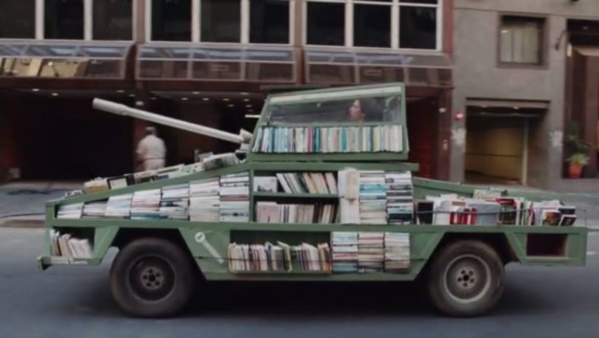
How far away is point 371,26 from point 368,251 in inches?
614

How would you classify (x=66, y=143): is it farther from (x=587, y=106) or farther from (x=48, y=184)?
(x=587, y=106)

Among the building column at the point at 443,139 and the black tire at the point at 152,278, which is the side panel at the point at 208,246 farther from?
the building column at the point at 443,139

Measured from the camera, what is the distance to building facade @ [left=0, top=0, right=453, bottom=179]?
772 inches

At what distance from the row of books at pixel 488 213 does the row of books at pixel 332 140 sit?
0.69 meters

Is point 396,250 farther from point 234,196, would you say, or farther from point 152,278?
point 152,278

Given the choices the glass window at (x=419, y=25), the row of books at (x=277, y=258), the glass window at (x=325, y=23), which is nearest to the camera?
the row of books at (x=277, y=258)

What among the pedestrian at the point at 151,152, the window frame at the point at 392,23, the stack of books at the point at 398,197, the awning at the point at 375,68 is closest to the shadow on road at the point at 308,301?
the stack of books at the point at 398,197

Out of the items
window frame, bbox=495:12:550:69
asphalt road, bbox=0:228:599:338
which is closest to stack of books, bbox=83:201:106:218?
asphalt road, bbox=0:228:599:338

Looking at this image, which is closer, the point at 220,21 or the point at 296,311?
the point at 296,311

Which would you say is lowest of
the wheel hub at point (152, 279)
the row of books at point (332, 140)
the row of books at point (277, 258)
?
the wheel hub at point (152, 279)

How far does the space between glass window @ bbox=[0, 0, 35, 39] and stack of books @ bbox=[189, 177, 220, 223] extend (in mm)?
15773

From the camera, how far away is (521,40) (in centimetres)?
2220

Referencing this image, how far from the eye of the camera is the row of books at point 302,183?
6.86 metres

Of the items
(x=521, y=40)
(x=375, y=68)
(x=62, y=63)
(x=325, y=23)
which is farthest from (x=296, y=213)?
(x=521, y=40)
